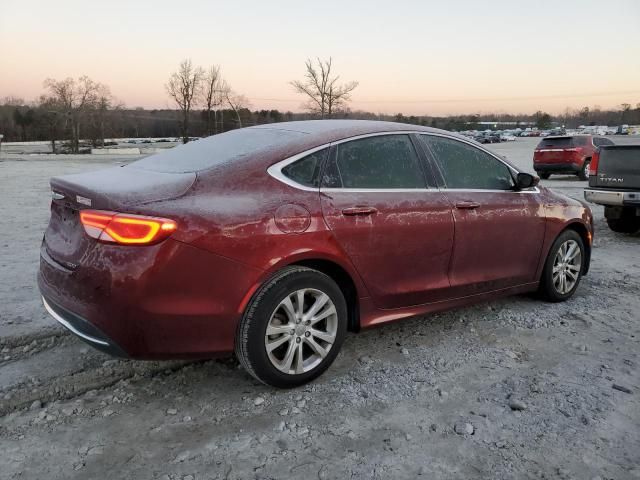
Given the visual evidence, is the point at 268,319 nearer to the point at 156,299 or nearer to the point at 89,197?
the point at 156,299

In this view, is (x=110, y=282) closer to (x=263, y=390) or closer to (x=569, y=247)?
(x=263, y=390)

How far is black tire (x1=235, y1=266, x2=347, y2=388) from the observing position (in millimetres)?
2918

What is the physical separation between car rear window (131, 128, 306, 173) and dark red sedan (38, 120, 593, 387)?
2 cm

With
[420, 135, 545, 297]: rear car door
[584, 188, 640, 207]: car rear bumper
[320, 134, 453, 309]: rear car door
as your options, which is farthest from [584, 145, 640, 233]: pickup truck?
[320, 134, 453, 309]: rear car door

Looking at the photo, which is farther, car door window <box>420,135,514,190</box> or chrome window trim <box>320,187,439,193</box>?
car door window <box>420,135,514,190</box>

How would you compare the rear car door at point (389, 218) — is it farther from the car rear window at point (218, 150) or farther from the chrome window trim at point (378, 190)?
the car rear window at point (218, 150)

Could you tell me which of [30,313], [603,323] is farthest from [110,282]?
[603,323]

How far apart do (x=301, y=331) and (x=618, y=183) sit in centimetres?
674

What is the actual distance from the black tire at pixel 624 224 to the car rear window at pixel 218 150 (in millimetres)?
6937

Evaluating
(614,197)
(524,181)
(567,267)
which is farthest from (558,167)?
(524,181)

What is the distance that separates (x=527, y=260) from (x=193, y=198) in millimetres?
2931

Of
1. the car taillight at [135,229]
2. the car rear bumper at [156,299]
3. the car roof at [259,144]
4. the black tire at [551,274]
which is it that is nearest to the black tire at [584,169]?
the black tire at [551,274]

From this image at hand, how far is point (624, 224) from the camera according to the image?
8.49m

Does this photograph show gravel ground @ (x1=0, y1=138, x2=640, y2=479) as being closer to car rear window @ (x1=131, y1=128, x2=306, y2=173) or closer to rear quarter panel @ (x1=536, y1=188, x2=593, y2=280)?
rear quarter panel @ (x1=536, y1=188, x2=593, y2=280)
